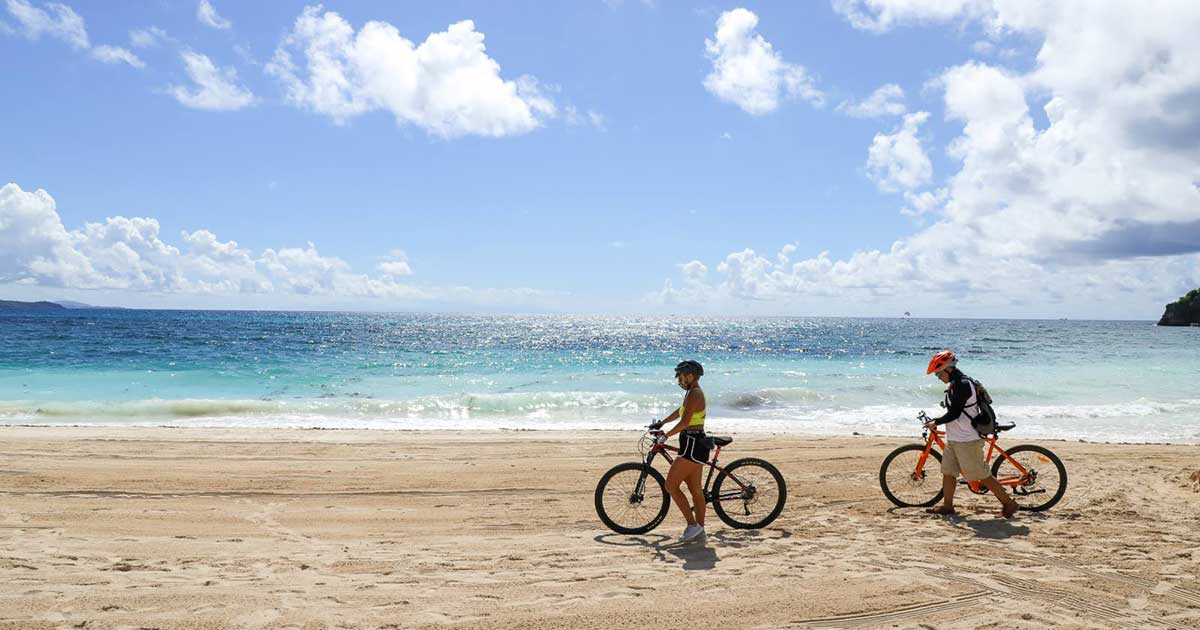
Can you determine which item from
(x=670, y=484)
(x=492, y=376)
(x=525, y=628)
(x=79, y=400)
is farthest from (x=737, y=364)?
(x=525, y=628)

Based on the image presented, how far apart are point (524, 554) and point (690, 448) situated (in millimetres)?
1878

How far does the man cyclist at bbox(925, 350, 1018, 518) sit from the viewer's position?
7.26m

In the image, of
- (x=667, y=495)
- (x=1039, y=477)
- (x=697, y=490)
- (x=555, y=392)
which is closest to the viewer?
(x=697, y=490)

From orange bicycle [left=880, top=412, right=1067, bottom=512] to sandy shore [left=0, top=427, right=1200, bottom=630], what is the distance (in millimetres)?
240

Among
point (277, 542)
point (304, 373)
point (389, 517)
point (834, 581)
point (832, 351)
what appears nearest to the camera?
point (834, 581)

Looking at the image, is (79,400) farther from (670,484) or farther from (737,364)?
(737,364)

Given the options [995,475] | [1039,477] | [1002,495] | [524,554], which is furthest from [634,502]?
[1039,477]

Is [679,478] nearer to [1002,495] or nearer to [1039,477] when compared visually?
[1002,495]

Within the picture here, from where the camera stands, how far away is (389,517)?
7.64 metres

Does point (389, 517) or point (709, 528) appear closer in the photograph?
point (709, 528)

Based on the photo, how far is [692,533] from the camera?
260 inches

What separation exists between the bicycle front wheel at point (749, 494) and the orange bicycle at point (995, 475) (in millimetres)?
1863

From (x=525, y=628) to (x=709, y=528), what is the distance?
3.08 meters

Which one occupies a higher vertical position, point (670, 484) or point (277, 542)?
point (670, 484)
